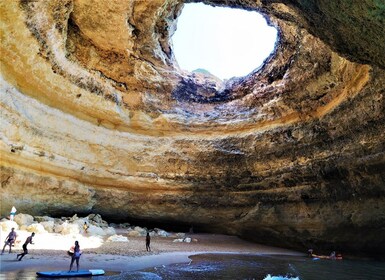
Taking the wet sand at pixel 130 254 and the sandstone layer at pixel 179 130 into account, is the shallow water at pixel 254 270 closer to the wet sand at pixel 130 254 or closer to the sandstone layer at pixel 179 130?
the wet sand at pixel 130 254

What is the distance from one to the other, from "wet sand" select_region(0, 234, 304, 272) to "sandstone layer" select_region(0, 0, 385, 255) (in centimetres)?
148

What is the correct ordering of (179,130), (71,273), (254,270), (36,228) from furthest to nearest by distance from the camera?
1. (179,130)
2. (36,228)
3. (254,270)
4. (71,273)

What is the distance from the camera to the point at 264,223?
54.5 ft

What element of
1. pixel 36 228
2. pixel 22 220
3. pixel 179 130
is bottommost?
pixel 36 228

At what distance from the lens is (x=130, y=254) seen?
11.5 meters

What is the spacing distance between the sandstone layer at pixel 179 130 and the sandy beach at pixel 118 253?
1.84m

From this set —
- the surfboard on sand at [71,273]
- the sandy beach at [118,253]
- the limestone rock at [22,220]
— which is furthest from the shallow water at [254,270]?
the limestone rock at [22,220]

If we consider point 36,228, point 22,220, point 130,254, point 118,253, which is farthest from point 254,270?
point 22,220

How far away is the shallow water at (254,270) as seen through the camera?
8992mm

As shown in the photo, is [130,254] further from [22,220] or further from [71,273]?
[22,220]

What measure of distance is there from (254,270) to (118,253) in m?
4.54

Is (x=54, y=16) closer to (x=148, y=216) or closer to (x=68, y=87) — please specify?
(x=68, y=87)

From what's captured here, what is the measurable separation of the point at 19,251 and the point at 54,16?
809cm

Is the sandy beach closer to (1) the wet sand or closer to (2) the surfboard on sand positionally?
(1) the wet sand
